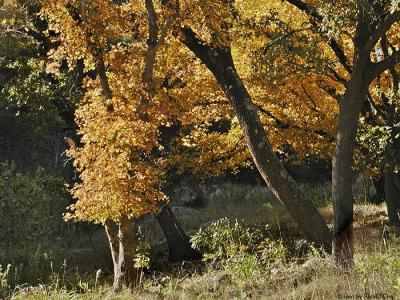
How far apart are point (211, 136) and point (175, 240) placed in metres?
3.44

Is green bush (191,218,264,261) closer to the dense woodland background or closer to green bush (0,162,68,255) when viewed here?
the dense woodland background

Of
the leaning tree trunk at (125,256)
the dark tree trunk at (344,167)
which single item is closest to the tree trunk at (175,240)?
the leaning tree trunk at (125,256)

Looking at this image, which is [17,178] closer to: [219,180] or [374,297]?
[374,297]

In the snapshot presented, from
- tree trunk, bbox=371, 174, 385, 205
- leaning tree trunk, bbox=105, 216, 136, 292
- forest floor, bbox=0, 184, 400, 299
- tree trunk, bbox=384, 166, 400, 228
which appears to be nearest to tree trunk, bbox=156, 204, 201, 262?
forest floor, bbox=0, 184, 400, 299

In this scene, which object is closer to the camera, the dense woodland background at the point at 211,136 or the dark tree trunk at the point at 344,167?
the dense woodland background at the point at 211,136

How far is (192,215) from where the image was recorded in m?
25.0

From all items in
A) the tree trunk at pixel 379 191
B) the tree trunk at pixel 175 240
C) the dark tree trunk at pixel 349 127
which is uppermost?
the dark tree trunk at pixel 349 127

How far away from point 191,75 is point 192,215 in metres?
11.0

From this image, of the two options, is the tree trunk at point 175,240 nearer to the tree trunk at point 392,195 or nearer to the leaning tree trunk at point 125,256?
the leaning tree trunk at point 125,256

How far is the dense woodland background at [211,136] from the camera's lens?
8953 millimetres

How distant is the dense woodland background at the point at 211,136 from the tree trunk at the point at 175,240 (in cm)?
4

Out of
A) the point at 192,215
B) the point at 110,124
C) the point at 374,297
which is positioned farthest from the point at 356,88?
the point at 192,215

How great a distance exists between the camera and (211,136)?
15945 millimetres

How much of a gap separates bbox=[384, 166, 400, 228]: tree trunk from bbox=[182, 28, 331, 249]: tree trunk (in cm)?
336
